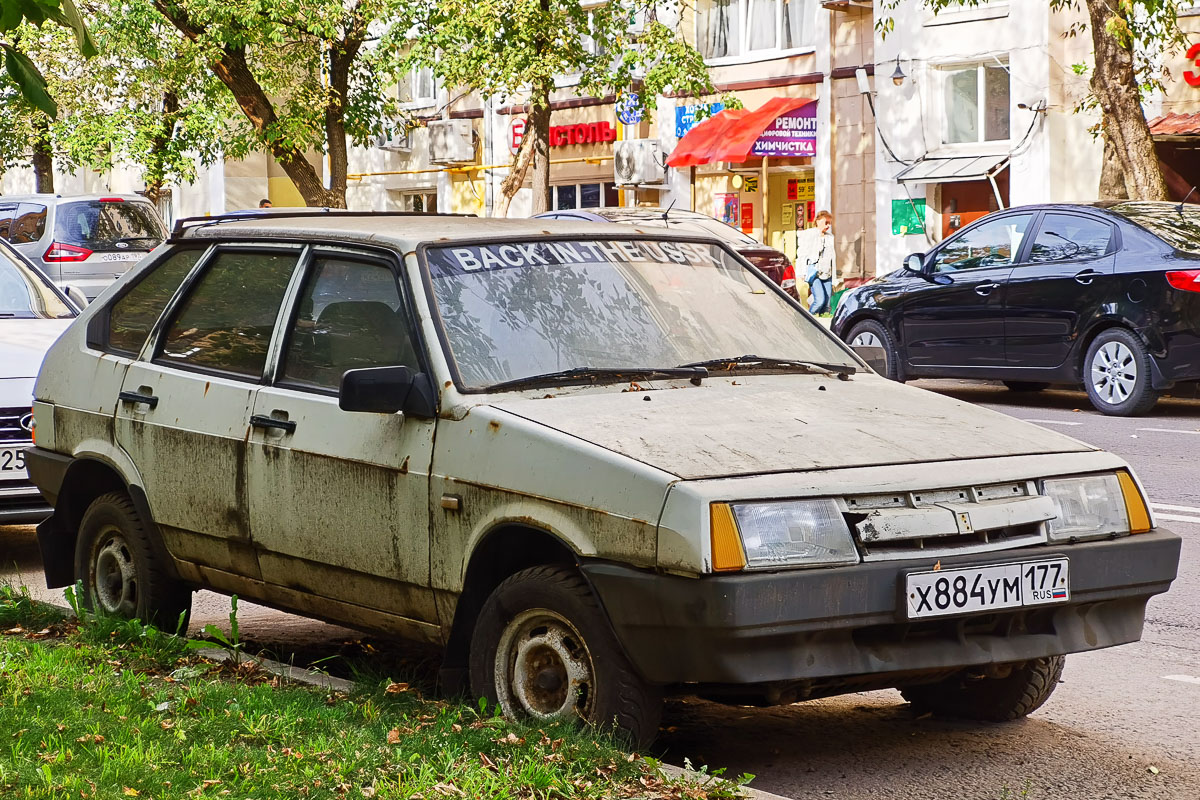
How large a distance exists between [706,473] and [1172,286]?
10277 millimetres

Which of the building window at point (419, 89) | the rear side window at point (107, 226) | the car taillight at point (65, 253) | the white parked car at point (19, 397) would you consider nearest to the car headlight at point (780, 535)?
the white parked car at point (19, 397)

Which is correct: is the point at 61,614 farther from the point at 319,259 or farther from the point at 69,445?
the point at 319,259

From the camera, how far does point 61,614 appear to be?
633 centimetres

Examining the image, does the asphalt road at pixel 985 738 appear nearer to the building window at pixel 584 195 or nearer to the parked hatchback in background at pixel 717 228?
the parked hatchback in background at pixel 717 228

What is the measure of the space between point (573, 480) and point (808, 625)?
0.73 m

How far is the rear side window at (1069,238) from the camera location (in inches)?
559

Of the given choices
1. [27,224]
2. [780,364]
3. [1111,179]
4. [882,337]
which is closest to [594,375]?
[780,364]

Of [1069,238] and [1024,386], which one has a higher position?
[1069,238]

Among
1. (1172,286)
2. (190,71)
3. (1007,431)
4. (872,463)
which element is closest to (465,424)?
(872,463)

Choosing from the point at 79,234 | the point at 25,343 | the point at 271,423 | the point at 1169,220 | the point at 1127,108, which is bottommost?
the point at 271,423

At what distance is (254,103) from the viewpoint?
26422 millimetres

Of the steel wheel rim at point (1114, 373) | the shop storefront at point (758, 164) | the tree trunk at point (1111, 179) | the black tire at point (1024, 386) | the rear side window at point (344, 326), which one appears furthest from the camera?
the shop storefront at point (758, 164)

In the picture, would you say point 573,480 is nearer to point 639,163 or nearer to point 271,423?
point 271,423

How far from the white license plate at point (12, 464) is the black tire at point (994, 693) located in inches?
180
